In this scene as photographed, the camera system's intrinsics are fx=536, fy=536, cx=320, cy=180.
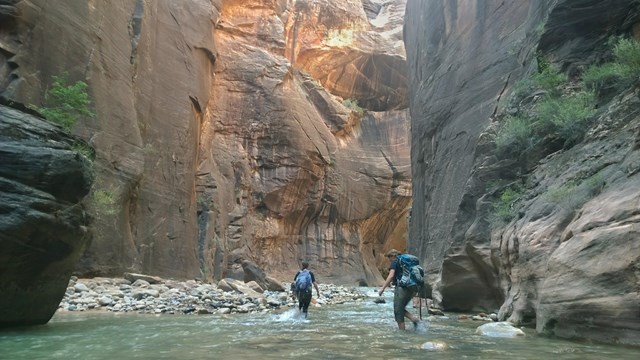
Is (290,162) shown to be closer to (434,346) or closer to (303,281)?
(303,281)

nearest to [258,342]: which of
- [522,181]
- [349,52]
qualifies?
[522,181]

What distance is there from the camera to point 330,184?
38.7 m

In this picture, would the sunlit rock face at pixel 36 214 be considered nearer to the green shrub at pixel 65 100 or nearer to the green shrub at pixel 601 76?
the green shrub at pixel 65 100

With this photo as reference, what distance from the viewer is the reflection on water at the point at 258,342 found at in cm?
557

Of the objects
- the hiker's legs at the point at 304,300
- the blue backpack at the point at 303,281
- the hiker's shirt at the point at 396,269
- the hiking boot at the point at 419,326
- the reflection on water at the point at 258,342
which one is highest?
the hiker's shirt at the point at 396,269

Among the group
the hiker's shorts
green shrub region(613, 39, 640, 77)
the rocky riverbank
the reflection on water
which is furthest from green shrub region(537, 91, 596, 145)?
the rocky riverbank

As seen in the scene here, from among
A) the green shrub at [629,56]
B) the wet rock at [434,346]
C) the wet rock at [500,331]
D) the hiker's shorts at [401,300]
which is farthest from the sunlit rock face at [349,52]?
the wet rock at [434,346]

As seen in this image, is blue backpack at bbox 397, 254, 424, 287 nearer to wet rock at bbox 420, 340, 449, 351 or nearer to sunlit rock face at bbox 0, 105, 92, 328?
wet rock at bbox 420, 340, 449, 351

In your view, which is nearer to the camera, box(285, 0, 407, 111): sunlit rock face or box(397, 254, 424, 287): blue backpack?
box(397, 254, 424, 287): blue backpack

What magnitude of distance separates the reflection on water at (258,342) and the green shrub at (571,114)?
4240 mm

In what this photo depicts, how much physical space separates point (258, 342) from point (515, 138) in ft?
27.2

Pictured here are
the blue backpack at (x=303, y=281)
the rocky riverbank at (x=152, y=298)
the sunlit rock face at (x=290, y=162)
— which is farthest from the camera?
the sunlit rock face at (x=290, y=162)

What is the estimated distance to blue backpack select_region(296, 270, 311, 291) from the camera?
37.6ft

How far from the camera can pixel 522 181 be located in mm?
12250
